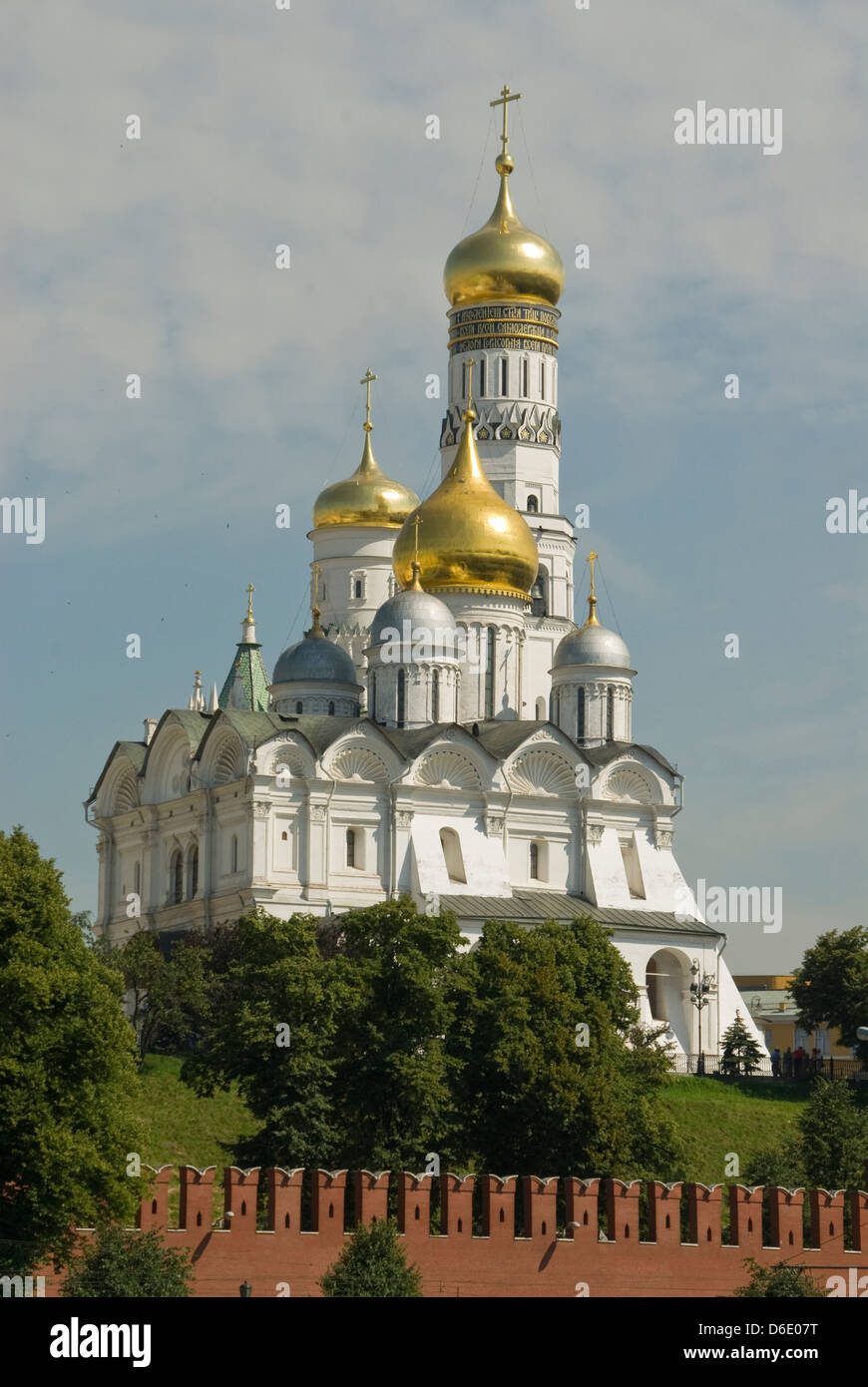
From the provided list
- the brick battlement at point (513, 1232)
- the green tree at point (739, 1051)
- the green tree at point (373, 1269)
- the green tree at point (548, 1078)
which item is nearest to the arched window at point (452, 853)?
the green tree at point (739, 1051)

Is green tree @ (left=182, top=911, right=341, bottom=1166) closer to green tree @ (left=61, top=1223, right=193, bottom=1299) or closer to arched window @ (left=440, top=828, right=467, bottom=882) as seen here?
green tree @ (left=61, top=1223, right=193, bottom=1299)

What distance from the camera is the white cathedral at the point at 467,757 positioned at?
6769 centimetres

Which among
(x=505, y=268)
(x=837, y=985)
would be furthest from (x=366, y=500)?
(x=837, y=985)

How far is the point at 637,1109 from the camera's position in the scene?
49625 millimetres

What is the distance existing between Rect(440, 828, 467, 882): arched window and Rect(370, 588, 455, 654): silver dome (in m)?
4.26

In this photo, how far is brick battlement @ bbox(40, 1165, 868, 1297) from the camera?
4016 centimetres

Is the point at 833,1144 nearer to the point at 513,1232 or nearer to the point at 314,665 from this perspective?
the point at 513,1232

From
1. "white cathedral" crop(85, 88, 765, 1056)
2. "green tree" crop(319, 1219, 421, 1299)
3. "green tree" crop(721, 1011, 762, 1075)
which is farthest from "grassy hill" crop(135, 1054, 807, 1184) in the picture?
"green tree" crop(319, 1219, 421, 1299)

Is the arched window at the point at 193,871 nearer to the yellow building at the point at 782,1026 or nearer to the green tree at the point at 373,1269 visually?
the yellow building at the point at 782,1026

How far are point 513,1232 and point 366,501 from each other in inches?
1585

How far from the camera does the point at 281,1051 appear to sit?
48094mm
